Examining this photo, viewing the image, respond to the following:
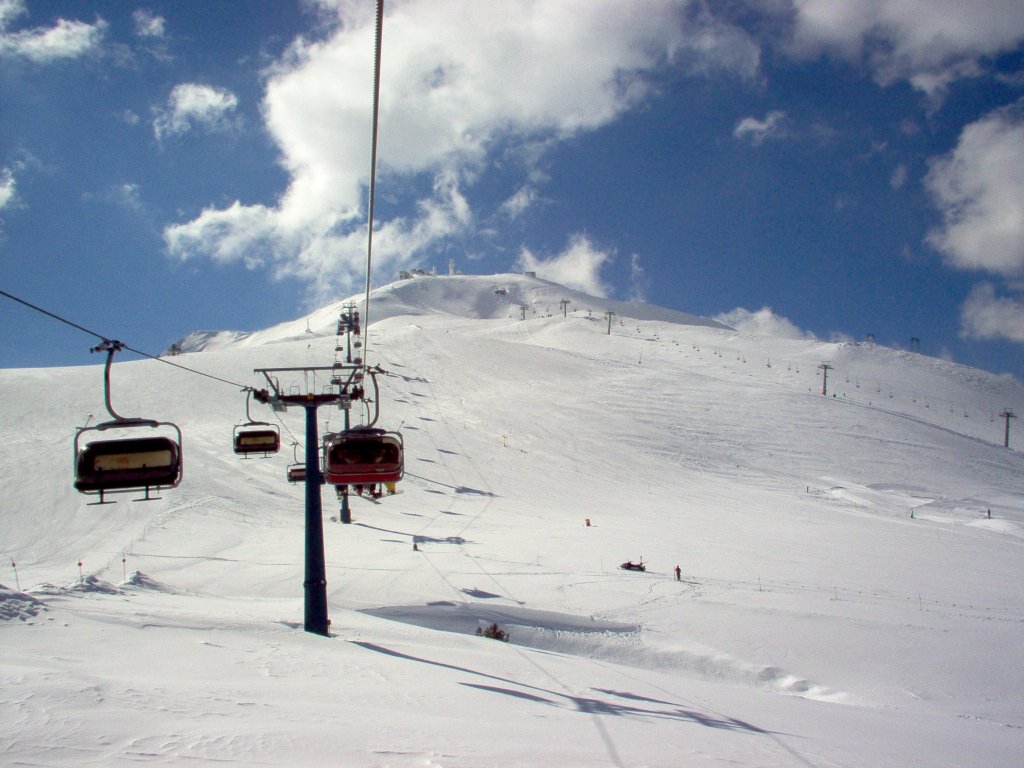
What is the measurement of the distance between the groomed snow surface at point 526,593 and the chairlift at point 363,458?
2.55 metres

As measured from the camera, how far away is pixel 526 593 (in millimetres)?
18641

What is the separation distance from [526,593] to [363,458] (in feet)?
32.2

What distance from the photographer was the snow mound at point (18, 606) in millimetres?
9746

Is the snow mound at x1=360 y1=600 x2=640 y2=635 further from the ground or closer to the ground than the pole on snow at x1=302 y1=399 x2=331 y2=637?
closer to the ground

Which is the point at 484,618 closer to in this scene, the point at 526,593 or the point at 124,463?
the point at 526,593

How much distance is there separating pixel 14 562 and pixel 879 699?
77.3 feet

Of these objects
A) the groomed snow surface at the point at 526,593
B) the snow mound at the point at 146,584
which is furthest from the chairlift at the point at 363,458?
the snow mound at the point at 146,584

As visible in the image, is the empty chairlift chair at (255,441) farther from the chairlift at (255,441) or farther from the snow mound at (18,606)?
the snow mound at (18,606)

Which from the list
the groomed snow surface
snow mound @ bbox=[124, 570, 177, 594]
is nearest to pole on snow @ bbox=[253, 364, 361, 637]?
the groomed snow surface

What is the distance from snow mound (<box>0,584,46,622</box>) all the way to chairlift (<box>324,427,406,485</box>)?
183 inches

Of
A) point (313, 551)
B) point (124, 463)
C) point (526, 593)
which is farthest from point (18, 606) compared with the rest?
point (526, 593)

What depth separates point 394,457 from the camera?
408 inches

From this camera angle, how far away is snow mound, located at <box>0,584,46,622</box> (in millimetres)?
9746

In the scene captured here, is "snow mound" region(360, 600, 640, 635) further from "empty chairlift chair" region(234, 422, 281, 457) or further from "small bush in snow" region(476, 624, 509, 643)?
"empty chairlift chair" region(234, 422, 281, 457)
